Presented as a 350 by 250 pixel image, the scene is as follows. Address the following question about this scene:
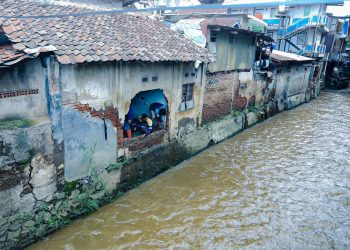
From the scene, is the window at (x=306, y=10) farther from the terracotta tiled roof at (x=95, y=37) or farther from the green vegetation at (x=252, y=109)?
the terracotta tiled roof at (x=95, y=37)

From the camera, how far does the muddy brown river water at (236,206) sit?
6.86m

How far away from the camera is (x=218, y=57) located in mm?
12773

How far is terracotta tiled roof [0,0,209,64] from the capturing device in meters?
6.09

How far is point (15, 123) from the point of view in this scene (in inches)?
226

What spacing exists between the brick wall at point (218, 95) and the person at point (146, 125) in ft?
11.5

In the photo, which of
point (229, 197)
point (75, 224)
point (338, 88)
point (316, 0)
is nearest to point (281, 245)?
point (229, 197)

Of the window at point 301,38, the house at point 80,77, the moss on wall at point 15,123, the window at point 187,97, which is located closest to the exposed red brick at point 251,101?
the window at point 187,97

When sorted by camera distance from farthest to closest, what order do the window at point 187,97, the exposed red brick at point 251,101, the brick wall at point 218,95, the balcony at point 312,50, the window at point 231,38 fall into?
the balcony at point 312,50, the exposed red brick at point 251,101, the window at point 231,38, the brick wall at point 218,95, the window at point 187,97

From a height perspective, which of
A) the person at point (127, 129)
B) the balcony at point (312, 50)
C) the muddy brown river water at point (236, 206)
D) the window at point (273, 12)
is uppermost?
the window at point (273, 12)

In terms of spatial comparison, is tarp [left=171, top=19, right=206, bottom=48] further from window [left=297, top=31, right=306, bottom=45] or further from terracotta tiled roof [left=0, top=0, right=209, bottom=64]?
window [left=297, top=31, right=306, bottom=45]

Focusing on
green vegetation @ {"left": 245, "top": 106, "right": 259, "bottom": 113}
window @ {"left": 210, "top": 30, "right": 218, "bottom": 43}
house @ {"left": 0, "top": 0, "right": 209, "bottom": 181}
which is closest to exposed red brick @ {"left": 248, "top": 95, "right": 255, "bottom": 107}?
green vegetation @ {"left": 245, "top": 106, "right": 259, "bottom": 113}

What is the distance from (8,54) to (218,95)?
9420 millimetres

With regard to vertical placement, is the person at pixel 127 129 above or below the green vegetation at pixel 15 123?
below

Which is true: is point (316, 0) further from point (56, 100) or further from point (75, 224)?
point (75, 224)
